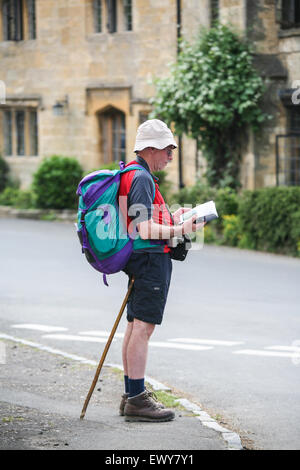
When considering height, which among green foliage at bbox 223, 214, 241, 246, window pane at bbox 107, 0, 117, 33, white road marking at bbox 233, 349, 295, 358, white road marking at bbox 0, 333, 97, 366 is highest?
window pane at bbox 107, 0, 117, 33

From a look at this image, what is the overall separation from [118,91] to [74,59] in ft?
6.27

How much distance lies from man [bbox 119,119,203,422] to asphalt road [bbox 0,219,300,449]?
2.38 ft

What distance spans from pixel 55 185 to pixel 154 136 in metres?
19.1

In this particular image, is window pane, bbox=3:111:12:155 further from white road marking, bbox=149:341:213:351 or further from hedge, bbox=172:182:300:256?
white road marking, bbox=149:341:213:351

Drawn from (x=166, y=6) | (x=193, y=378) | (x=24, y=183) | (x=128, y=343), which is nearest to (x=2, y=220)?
(x=24, y=183)

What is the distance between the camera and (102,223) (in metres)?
6.60

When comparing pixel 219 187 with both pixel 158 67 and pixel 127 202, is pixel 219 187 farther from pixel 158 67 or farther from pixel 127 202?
pixel 127 202

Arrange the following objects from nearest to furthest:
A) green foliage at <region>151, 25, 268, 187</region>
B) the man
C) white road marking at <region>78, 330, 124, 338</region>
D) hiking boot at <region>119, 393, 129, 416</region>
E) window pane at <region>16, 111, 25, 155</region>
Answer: the man, hiking boot at <region>119, 393, 129, 416</region>, white road marking at <region>78, 330, 124, 338</region>, green foliage at <region>151, 25, 268, 187</region>, window pane at <region>16, 111, 25, 155</region>

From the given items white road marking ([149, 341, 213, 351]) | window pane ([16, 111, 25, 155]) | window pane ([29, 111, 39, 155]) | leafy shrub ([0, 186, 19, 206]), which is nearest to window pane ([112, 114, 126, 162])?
leafy shrub ([0, 186, 19, 206])

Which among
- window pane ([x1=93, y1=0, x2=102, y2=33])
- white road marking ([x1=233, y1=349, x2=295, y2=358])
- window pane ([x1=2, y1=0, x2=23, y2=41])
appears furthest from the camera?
window pane ([x1=2, y1=0, x2=23, y2=41])

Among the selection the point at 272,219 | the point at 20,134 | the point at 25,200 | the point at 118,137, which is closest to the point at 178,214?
the point at 272,219

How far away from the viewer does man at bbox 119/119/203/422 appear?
6.60m

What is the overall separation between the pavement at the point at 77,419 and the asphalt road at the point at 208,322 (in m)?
0.35

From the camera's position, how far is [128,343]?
6.80 m
